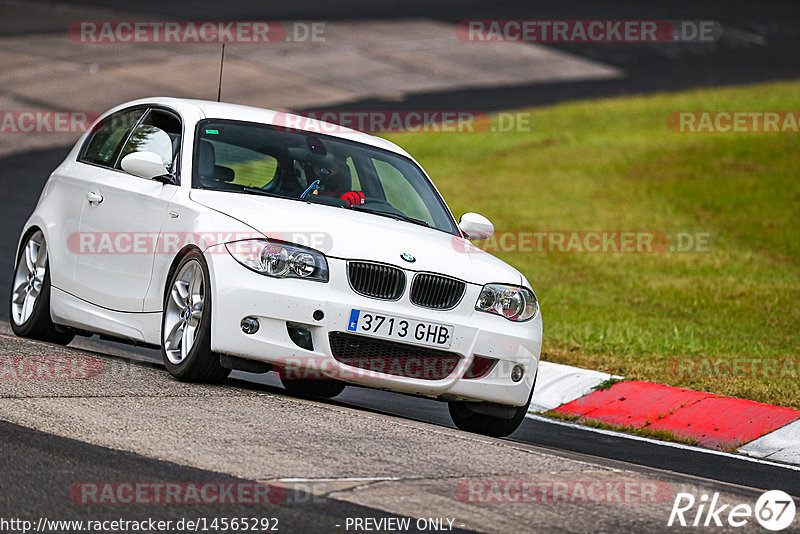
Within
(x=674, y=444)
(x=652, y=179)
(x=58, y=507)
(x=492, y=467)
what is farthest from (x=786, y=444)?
(x=652, y=179)

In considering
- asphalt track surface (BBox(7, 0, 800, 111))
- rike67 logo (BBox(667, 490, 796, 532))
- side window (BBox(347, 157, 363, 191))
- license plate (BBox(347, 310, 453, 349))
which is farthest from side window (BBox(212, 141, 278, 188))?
asphalt track surface (BBox(7, 0, 800, 111))

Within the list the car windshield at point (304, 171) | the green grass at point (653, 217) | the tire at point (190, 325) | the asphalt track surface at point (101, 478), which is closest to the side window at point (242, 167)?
the car windshield at point (304, 171)

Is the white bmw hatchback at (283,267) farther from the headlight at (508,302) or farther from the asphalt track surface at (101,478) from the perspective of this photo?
the asphalt track surface at (101,478)

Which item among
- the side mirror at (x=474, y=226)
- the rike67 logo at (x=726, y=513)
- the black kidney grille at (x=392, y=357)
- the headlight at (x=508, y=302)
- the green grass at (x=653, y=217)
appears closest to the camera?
the rike67 logo at (x=726, y=513)

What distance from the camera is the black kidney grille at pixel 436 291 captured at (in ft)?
24.5

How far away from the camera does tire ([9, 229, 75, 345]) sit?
364 inches

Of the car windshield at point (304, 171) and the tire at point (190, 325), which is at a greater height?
the car windshield at point (304, 171)

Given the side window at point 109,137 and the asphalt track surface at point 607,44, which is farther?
the asphalt track surface at point 607,44

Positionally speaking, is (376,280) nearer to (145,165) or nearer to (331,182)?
(331,182)

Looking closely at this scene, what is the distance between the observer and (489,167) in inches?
957

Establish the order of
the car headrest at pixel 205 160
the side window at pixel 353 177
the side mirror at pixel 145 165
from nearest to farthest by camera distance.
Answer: the side mirror at pixel 145 165 → the car headrest at pixel 205 160 → the side window at pixel 353 177

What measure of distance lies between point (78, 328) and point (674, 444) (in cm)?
408

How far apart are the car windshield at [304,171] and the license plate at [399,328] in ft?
3.78

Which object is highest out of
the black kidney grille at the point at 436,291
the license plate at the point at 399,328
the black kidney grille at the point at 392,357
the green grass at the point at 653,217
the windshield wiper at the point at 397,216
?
the windshield wiper at the point at 397,216
